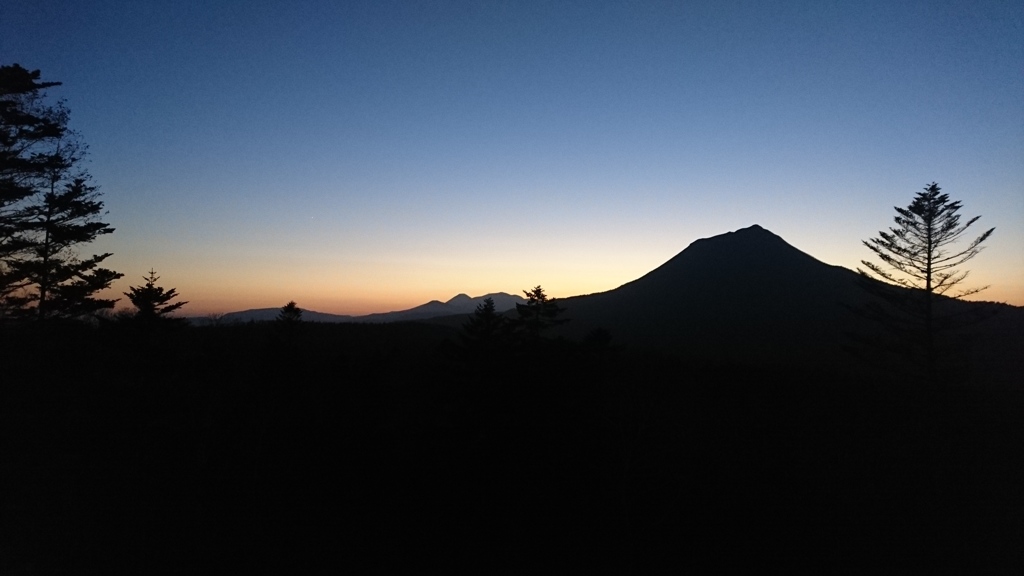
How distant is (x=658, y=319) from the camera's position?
55281mm

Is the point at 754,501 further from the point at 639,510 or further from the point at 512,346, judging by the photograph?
the point at 512,346

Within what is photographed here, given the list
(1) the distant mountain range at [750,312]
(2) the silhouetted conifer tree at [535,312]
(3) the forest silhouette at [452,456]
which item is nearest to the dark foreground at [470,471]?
(3) the forest silhouette at [452,456]

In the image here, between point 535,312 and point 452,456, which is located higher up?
point 535,312

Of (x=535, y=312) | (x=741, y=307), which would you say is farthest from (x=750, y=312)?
(x=535, y=312)

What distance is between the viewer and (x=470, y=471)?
14.8m

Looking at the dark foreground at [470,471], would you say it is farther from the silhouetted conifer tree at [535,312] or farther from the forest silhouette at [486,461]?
the silhouetted conifer tree at [535,312]

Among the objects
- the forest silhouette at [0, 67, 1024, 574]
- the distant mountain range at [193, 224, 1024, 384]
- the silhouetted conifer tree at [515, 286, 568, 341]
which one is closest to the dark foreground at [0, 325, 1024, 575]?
the forest silhouette at [0, 67, 1024, 574]

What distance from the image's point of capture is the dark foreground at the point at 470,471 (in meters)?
13.4

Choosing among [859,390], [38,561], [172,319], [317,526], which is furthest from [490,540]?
[859,390]

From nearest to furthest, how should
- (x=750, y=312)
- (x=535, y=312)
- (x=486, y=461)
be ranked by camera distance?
1. (x=486, y=461)
2. (x=535, y=312)
3. (x=750, y=312)

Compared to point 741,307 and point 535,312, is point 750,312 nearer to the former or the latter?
point 741,307

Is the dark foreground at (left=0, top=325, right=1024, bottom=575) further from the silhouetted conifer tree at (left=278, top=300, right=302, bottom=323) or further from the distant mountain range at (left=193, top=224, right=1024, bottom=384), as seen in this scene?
the distant mountain range at (left=193, top=224, right=1024, bottom=384)

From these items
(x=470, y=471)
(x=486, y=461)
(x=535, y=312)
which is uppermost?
(x=535, y=312)

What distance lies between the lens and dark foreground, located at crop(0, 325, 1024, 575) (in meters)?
13.4
